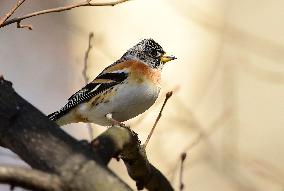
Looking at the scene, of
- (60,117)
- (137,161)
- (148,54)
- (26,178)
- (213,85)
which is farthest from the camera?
(213,85)

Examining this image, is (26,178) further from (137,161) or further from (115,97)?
(115,97)

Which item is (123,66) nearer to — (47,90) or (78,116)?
(78,116)

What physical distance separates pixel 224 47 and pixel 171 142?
55cm

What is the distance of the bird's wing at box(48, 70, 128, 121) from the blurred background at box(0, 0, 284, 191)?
1.03 meters

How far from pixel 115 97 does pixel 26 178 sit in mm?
1188

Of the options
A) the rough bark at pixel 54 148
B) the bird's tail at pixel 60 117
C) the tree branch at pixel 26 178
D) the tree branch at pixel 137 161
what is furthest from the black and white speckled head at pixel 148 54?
the tree branch at pixel 26 178

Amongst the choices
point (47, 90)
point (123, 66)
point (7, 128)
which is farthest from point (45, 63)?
point (7, 128)

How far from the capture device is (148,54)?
7.82 feet

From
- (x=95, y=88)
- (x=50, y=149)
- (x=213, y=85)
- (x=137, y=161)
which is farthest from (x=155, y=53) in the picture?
(x=50, y=149)

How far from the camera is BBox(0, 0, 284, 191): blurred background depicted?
3.41 meters

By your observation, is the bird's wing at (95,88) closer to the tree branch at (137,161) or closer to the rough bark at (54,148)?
the tree branch at (137,161)

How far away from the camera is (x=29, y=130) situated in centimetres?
106

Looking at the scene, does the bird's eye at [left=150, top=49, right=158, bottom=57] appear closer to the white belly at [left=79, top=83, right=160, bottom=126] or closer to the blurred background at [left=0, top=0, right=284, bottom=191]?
the white belly at [left=79, top=83, right=160, bottom=126]

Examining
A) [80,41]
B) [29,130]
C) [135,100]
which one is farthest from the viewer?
[80,41]
